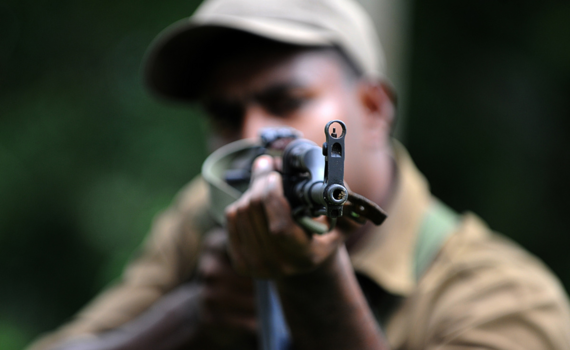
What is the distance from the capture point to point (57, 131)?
448cm

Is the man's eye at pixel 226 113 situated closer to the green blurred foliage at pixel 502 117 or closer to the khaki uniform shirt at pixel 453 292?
the khaki uniform shirt at pixel 453 292

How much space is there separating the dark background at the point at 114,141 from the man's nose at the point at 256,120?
2915 mm

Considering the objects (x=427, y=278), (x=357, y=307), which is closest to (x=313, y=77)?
(x=427, y=278)

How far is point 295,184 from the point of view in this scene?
1.00 m

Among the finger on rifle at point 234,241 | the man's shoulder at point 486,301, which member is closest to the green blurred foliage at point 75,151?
the man's shoulder at point 486,301

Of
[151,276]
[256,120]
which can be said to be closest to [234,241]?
[256,120]

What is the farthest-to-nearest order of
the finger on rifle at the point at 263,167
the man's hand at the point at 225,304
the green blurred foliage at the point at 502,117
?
1. the green blurred foliage at the point at 502,117
2. the man's hand at the point at 225,304
3. the finger on rifle at the point at 263,167

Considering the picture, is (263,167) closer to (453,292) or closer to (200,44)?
(453,292)

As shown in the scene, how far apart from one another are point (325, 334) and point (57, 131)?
406cm

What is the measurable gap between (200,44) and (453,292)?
131 cm

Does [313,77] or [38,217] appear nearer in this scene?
[313,77]

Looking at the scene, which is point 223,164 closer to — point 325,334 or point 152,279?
point 325,334

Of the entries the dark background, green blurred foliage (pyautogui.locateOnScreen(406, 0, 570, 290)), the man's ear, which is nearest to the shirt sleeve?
the man's ear

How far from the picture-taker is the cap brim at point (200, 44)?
1.80 m
